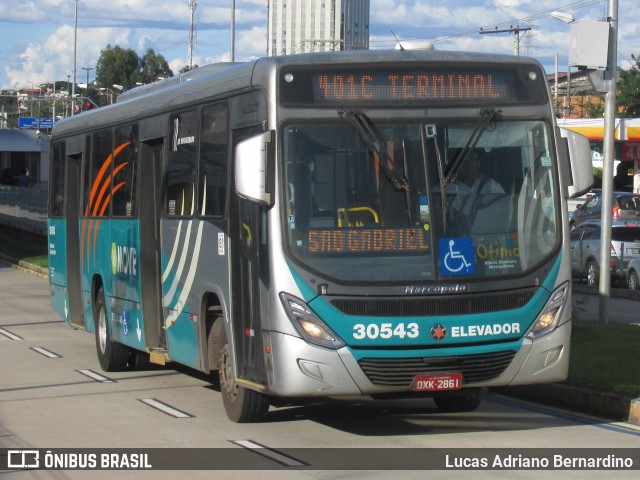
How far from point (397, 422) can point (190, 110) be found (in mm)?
3725

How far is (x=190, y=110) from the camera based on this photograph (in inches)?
468

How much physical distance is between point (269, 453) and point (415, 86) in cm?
326

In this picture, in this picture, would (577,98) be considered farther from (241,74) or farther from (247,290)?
(247,290)

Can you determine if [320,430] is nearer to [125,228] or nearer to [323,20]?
[125,228]

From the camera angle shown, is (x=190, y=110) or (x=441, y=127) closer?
(x=441, y=127)

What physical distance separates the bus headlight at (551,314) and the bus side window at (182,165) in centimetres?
375

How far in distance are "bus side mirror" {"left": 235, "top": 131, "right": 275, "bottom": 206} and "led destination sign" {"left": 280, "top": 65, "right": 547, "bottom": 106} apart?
1.50 feet

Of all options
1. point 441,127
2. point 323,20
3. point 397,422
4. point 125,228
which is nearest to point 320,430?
point 397,422

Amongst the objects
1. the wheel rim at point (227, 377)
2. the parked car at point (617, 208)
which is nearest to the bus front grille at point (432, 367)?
the wheel rim at point (227, 377)

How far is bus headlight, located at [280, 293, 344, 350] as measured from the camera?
9.34m

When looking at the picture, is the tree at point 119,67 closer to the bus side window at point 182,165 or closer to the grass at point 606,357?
the grass at point 606,357

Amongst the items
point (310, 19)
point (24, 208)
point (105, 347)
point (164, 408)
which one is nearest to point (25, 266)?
point (24, 208)

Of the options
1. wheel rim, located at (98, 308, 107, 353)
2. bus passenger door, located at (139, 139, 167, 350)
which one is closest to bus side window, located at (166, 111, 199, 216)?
bus passenger door, located at (139, 139, 167, 350)

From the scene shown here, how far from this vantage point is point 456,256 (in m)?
9.59
